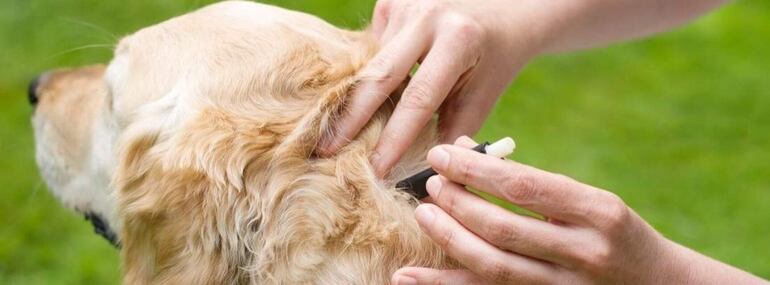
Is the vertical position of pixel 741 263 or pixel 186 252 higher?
pixel 741 263

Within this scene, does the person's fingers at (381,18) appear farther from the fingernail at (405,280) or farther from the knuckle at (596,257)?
the knuckle at (596,257)

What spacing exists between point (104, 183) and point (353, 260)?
1.14m

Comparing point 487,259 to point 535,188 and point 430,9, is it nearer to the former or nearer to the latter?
point 535,188

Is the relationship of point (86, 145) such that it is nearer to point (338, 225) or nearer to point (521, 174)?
point (338, 225)

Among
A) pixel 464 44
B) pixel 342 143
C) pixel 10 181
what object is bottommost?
pixel 10 181

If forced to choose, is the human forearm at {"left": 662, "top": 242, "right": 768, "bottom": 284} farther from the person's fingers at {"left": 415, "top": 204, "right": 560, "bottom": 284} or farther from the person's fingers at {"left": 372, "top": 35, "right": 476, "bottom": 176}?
the person's fingers at {"left": 372, "top": 35, "right": 476, "bottom": 176}

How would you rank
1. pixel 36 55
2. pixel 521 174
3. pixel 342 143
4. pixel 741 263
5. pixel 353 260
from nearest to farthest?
pixel 521 174 < pixel 353 260 < pixel 342 143 < pixel 741 263 < pixel 36 55

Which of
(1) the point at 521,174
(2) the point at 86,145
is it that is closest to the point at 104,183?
(2) the point at 86,145

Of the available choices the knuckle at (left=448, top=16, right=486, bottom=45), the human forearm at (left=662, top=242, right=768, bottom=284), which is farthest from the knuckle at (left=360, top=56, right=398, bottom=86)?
the human forearm at (left=662, top=242, right=768, bottom=284)

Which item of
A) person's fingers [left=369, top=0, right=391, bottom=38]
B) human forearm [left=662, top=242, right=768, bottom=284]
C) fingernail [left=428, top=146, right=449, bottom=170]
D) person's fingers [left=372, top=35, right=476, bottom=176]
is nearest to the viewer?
fingernail [left=428, top=146, right=449, bottom=170]

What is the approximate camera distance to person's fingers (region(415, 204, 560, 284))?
6.82ft

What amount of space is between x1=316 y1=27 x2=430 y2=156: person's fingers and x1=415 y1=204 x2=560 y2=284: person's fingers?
38cm

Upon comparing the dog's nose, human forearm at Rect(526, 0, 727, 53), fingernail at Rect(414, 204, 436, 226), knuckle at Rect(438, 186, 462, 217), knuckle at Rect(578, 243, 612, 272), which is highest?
human forearm at Rect(526, 0, 727, 53)

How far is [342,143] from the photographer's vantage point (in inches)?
95.9
